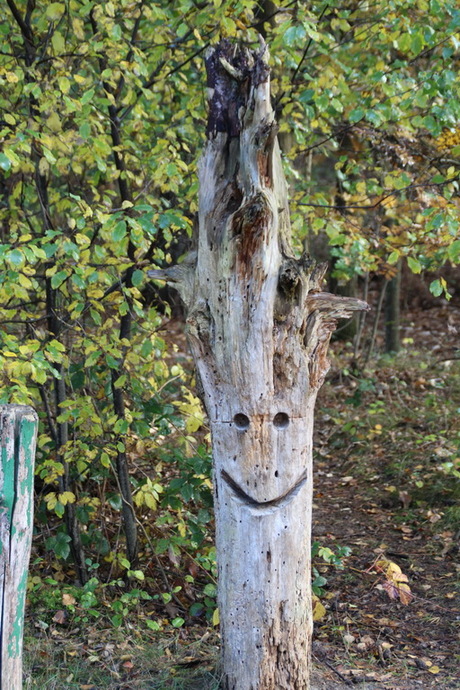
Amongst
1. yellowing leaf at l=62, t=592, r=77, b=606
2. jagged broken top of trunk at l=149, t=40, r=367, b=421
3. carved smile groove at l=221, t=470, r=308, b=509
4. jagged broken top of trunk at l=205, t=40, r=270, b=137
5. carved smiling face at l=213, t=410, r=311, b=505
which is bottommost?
yellowing leaf at l=62, t=592, r=77, b=606

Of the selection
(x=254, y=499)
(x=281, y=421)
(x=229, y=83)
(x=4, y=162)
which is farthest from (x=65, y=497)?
(x=229, y=83)

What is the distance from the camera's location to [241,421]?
313 cm

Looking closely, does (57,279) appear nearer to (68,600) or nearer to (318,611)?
(68,600)

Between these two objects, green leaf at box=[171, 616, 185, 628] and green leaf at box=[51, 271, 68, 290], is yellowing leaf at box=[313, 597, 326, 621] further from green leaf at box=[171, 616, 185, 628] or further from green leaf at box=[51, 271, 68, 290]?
green leaf at box=[51, 271, 68, 290]

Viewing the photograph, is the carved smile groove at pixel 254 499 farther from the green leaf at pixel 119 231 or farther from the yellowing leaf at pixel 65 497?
the yellowing leaf at pixel 65 497

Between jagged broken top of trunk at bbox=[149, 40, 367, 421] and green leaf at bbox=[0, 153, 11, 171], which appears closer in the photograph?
jagged broken top of trunk at bbox=[149, 40, 367, 421]

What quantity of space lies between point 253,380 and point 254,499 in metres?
0.54

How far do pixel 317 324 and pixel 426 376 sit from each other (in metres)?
6.43

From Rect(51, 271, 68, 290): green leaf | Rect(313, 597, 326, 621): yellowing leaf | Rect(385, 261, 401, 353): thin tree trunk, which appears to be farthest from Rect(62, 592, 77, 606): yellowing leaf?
Rect(385, 261, 401, 353): thin tree trunk

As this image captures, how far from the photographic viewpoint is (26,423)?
8.23ft

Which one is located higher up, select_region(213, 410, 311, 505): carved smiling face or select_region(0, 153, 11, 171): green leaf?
select_region(0, 153, 11, 171): green leaf

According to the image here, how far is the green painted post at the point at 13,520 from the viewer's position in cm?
249

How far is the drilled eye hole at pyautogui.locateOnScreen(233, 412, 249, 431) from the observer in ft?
10.2

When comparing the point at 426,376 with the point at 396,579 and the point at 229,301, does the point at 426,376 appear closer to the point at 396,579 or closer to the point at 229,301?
the point at 396,579
